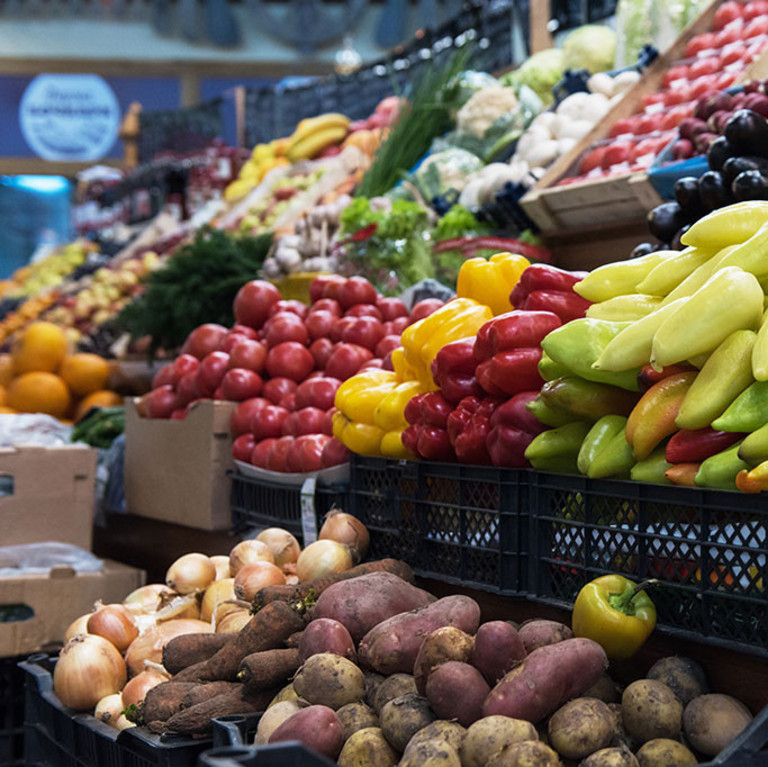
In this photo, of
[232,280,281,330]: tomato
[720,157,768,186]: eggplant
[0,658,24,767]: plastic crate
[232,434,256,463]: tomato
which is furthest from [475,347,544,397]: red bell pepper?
[232,280,281,330]: tomato

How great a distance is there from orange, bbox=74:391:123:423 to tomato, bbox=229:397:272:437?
6.31ft

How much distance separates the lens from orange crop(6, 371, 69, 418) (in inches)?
204

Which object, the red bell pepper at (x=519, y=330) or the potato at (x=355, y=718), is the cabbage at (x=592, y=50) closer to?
the red bell pepper at (x=519, y=330)

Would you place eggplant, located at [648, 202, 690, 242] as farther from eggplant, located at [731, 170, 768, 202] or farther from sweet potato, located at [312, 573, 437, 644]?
sweet potato, located at [312, 573, 437, 644]

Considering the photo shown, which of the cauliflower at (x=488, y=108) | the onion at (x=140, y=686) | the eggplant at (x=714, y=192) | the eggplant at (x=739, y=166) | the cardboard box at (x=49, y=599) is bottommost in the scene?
the cardboard box at (x=49, y=599)

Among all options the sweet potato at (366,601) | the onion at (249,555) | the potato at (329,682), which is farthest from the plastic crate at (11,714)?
the potato at (329,682)

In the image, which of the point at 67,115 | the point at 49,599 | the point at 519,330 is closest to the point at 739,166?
the point at 519,330

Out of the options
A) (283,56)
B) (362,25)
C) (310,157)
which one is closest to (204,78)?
(283,56)

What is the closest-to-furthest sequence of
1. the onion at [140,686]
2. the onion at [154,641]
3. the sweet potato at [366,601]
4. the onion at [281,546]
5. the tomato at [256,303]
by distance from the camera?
the sweet potato at [366,601] < the onion at [140,686] < the onion at [154,641] < the onion at [281,546] < the tomato at [256,303]

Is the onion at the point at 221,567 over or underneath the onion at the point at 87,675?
over

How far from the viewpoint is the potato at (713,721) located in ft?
4.78

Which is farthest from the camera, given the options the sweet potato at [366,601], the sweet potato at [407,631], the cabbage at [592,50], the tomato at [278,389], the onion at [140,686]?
the cabbage at [592,50]

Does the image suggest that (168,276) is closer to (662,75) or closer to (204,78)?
(662,75)

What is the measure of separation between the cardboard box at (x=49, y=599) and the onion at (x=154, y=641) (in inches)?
32.8
